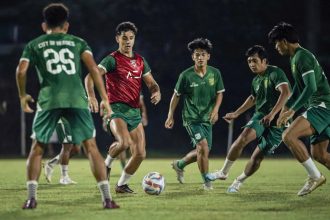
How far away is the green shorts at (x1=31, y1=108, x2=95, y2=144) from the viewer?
25.7 feet

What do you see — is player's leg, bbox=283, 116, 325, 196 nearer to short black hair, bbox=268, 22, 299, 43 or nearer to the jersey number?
short black hair, bbox=268, 22, 299, 43

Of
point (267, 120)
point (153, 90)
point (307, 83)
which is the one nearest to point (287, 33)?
point (307, 83)

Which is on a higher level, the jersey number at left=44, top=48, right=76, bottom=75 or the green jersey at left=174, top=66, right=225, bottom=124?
the jersey number at left=44, top=48, right=76, bottom=75

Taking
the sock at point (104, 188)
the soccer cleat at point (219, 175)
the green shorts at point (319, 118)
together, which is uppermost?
the green shorts at point (319, 118)

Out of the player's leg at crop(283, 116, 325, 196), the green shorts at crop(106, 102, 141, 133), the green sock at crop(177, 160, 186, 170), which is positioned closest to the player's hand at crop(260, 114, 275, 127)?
the player's leg at crop(283, 116, 325, 196)

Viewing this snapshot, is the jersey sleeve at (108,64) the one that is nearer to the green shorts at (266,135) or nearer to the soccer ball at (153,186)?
the soccer ball at (153,186)

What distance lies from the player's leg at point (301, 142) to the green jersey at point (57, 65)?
2.89 metres

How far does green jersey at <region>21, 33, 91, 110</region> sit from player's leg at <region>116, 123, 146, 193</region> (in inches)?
94.3

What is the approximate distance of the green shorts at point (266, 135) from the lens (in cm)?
1032

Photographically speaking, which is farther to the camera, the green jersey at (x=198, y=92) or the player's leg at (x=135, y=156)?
the green jersey at (x=198, y=92)

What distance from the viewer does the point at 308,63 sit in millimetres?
8906

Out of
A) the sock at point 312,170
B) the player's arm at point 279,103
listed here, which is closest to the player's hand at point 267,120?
the player's arm at point 279,103

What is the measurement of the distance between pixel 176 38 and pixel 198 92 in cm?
2043

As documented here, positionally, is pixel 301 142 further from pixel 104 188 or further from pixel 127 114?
pixel 104 188
